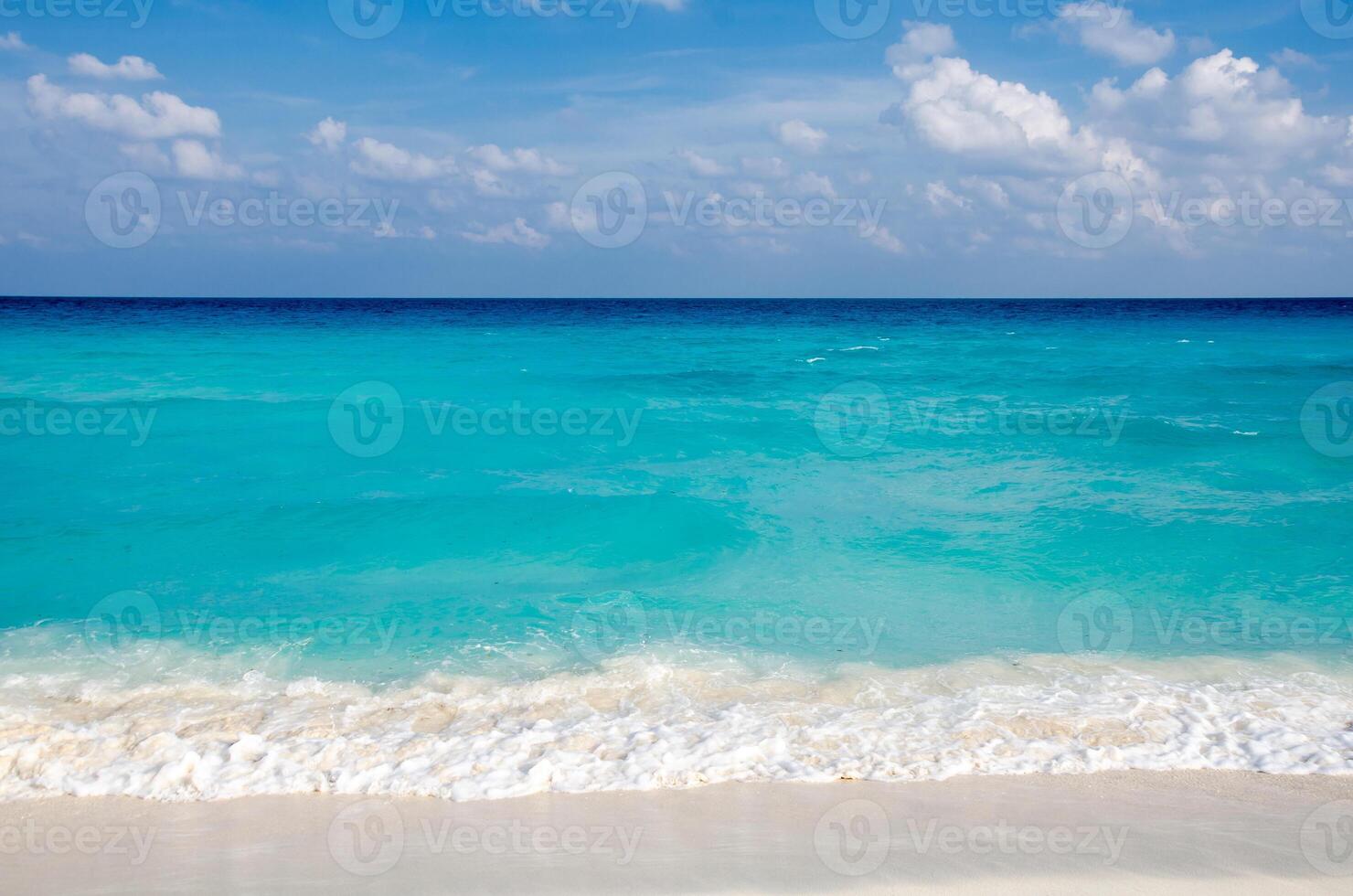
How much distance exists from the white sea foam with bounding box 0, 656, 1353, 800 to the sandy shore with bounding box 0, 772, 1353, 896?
0.18m

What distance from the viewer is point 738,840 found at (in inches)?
169

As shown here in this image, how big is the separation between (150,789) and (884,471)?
11472 millimetres

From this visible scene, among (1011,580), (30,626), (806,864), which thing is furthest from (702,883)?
(30,626)

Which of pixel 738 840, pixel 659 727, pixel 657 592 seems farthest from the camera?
pixel 657 592

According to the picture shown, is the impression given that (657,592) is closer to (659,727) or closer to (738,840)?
(659,727)

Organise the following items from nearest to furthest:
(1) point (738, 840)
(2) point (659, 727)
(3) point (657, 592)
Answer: (1) point (738, 840), (2) point (659, 727), (3) point (657, 592)

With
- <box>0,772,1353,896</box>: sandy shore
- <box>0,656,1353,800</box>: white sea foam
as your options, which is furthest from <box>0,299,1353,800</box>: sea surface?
<box>0,772,1353,896</box>: sandy shore

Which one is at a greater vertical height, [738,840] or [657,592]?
[657,592]

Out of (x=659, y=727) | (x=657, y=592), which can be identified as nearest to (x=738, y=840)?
(x=659, y=727)

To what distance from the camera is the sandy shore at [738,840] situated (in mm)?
3982

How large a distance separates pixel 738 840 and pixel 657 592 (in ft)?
14.3

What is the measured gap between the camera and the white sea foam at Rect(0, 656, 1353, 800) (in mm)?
4941

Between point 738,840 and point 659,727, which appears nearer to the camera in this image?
point 738,840

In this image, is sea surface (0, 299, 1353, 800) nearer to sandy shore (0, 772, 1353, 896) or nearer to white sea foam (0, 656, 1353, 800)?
white sea foam (0, 656, 1353, 800)
